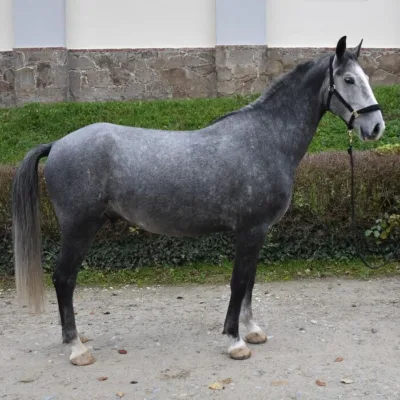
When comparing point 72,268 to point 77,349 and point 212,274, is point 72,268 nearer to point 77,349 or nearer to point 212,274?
point 77,349

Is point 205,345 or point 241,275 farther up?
point 241,275

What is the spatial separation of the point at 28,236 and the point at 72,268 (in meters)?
0.40

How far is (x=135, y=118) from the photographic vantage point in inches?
411

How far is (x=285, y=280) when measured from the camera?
6.71 m

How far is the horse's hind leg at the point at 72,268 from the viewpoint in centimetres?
453

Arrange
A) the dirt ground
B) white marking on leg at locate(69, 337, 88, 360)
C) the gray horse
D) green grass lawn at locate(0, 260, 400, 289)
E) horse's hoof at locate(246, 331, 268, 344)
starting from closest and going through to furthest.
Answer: the dirt ground → the gray horse → white marking on leg at locate(69, 337, 88, 360) → horse's hoof at locate(246, 331, 268, 344) → green grass lawn at locate(0, 260, 400, 289)

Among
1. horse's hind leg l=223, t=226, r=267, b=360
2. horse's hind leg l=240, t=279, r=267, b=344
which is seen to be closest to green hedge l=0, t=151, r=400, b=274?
horse's hind leg l=240, t=279, r=267, b=344

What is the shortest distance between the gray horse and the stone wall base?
25.6 ft

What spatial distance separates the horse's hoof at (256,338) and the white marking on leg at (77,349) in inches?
48.9

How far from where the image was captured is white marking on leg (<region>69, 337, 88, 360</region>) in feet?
15.0

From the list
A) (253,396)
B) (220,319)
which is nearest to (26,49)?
(220,319)

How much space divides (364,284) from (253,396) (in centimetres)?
288

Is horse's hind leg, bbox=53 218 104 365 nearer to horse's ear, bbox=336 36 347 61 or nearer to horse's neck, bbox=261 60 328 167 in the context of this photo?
horse's neck, bbox=261 60 328 167

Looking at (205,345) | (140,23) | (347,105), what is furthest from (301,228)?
(140,23)
